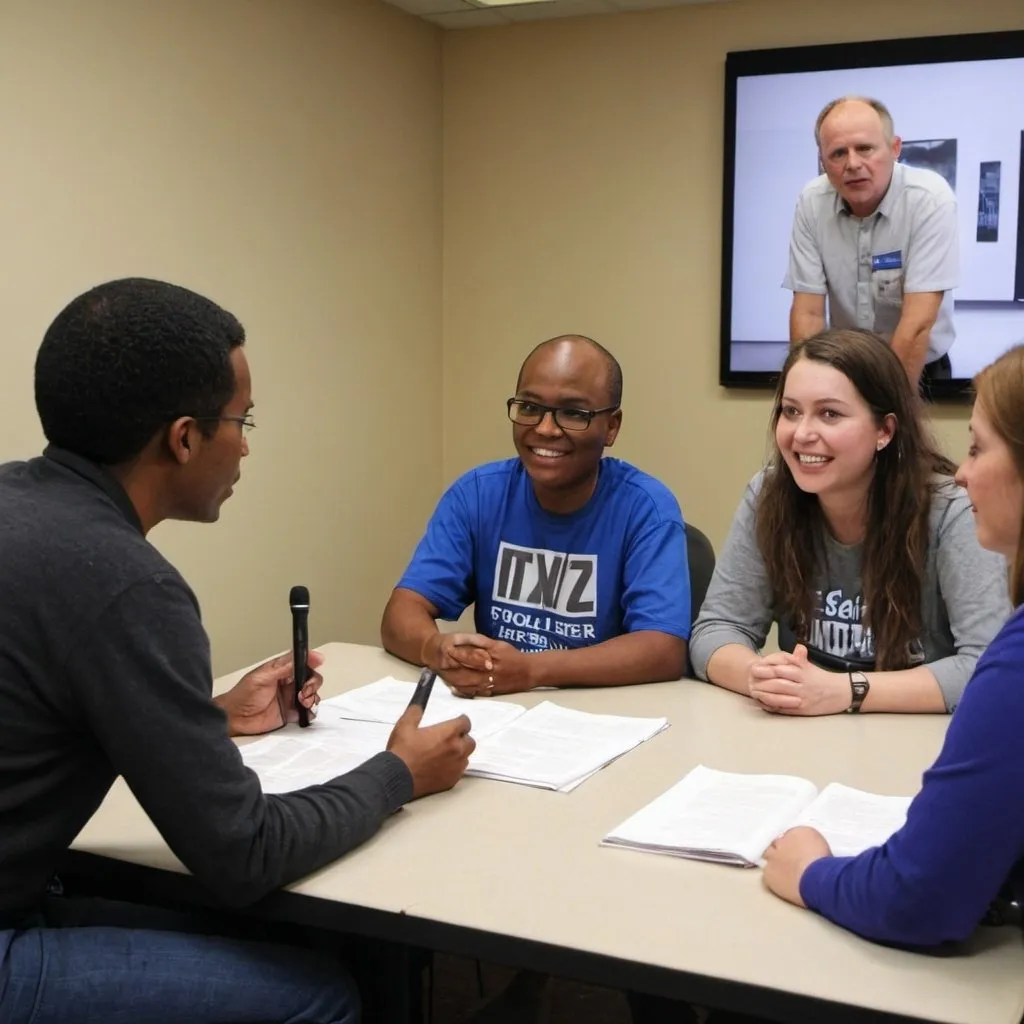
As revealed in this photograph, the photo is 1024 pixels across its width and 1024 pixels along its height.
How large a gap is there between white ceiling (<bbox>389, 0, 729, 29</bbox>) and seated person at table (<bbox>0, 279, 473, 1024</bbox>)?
122 inches

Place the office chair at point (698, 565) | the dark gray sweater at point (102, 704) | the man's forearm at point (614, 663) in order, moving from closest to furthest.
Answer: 1. the dark gray sweater at point (102, 704)
2. the man's forearm at point (614, 663)
3. the office chair at point (698, 565)

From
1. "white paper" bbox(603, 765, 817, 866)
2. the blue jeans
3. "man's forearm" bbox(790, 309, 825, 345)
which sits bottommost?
the blue jeans

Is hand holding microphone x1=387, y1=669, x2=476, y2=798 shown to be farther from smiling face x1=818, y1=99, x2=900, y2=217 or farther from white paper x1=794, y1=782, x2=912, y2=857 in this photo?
smiling face x1=818, y1=99, x2=900, y2=217

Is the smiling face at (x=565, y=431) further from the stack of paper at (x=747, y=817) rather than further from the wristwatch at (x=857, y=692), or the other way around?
the stack of paper at (x=747, y=817)

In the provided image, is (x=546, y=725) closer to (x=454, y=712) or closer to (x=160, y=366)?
(x=454, y=712)

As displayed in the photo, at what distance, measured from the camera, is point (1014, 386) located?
1256 mm

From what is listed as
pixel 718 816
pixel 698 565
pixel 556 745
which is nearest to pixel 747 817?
pixel 718 816

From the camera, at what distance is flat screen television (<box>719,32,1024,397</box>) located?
12.2 feet

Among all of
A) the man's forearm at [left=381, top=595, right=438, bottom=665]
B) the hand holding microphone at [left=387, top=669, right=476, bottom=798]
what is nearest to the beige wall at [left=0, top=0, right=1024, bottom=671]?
the man's forearm at [left=381, top=595, right=438, bottom=665]

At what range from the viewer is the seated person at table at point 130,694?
4.04ft

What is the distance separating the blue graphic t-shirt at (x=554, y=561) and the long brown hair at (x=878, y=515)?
212 millimetres

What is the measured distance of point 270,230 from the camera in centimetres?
369

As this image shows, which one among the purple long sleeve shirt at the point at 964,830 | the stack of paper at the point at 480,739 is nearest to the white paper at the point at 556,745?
the stack of paper at the point at 480,739

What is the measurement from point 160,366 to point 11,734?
15.9 inches
